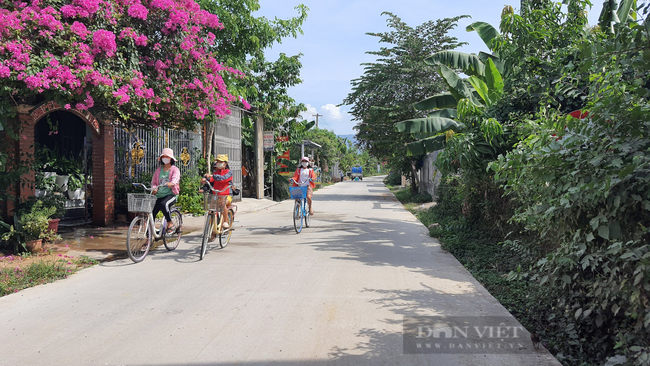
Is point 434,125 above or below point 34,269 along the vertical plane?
above

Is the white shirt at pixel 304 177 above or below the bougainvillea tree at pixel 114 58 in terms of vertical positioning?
below

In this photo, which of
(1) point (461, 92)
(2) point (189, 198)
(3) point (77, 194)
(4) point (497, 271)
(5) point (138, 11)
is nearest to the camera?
(4) point (497, 271)

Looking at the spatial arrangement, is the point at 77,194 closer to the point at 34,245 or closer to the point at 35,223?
the point at 34,245

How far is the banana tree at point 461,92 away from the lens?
9055mm

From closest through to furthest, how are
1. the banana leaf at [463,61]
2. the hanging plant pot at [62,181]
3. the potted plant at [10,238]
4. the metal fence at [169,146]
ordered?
1. the potted plant at [10,238]
2. the hanging plant pot at [62,181]
3. the banana leaf at [463,61]
4. the metal fence at [169,146]

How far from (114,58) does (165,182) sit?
230 centimetres

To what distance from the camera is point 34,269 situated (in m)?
6.45

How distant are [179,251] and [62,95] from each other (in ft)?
10.8

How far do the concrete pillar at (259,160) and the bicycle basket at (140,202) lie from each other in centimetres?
1495

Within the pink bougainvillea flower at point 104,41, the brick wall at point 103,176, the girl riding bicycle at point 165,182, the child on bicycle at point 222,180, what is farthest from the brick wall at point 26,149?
the child on bicycle at point 222,180

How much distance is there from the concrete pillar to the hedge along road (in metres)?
14.1

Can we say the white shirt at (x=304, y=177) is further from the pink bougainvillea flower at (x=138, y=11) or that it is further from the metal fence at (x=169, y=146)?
the pink bougainvillea flower at (x=138, y=11)

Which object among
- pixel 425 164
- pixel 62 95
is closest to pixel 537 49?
pixel 62 95

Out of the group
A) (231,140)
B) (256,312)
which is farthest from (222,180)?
(231,140)
